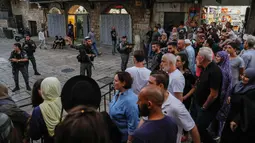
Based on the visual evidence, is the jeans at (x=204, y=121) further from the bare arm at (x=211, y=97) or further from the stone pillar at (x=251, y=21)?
the stone pillar at (x=251, y=21)

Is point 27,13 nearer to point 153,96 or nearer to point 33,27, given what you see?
point 33,27

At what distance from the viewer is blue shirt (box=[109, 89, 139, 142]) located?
2.65m

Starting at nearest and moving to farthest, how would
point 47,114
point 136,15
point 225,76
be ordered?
point 47,114, point 225,76, point 136,15

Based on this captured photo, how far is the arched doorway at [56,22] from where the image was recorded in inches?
732

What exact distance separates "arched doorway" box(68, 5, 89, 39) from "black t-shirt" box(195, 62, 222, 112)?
15.0m

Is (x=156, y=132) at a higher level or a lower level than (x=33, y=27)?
lower

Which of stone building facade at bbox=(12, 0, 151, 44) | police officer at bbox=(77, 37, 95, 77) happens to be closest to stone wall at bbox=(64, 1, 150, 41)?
stone building facade at bbox=(12, 0, 151, 44)

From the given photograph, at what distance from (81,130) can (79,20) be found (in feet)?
58.9

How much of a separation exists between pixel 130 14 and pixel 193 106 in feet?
35.5

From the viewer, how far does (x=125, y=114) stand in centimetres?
268

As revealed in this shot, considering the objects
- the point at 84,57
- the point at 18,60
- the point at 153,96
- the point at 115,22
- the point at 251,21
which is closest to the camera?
the point at 153,96

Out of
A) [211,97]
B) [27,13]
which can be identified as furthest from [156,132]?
[27,13]

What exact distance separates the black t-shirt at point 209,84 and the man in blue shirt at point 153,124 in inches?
59.6

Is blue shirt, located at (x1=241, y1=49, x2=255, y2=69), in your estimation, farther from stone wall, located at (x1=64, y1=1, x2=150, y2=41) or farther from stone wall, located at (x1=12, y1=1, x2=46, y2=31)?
stone wall, located at (x1=12, y1=1, x2=46, y2=31)
